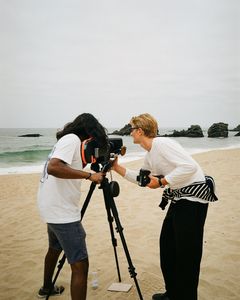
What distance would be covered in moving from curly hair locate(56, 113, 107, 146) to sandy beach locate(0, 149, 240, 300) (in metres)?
1.71

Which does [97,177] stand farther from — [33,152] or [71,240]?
[33,152]

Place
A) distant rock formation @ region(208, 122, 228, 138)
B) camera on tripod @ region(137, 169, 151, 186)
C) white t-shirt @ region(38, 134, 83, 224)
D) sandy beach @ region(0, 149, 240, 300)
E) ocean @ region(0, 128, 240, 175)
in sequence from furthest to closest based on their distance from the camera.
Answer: distant rock formation @ region(208, 122, 228, 138) → ocean @ region(0, 128, 240, 175) → sandy beach @ region(0, 149, 240, 300) → camera on tripod @ region(137, 169, 151, 186) → white t-shirt @ region(38, 134, 83, 224)

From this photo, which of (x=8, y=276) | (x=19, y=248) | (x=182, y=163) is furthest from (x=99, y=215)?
(x=182, y=163)

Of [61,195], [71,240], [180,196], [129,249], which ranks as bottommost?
[129,249]

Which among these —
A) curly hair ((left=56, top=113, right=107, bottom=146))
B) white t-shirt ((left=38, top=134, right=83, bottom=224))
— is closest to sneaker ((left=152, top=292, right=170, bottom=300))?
white t-shirt ((left=38, top=134, right=83, bottom=224))

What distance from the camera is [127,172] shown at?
2.79 meters

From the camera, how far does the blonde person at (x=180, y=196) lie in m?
2.30

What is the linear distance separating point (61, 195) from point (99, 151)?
0.42m

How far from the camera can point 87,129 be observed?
2.17 m

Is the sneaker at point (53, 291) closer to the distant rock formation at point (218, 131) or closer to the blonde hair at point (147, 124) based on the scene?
the blonde hair at point (147, 124)

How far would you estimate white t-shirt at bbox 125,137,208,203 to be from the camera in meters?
2.25

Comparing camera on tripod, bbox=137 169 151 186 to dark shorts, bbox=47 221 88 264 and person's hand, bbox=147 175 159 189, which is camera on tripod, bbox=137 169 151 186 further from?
dark shorts, bbox=47 221 88 264

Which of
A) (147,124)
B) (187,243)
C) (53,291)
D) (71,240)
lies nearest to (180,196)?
(187,243)

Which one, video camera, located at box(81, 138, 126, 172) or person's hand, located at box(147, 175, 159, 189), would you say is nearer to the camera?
video camera, located at box(81, 138, 126, 172)
